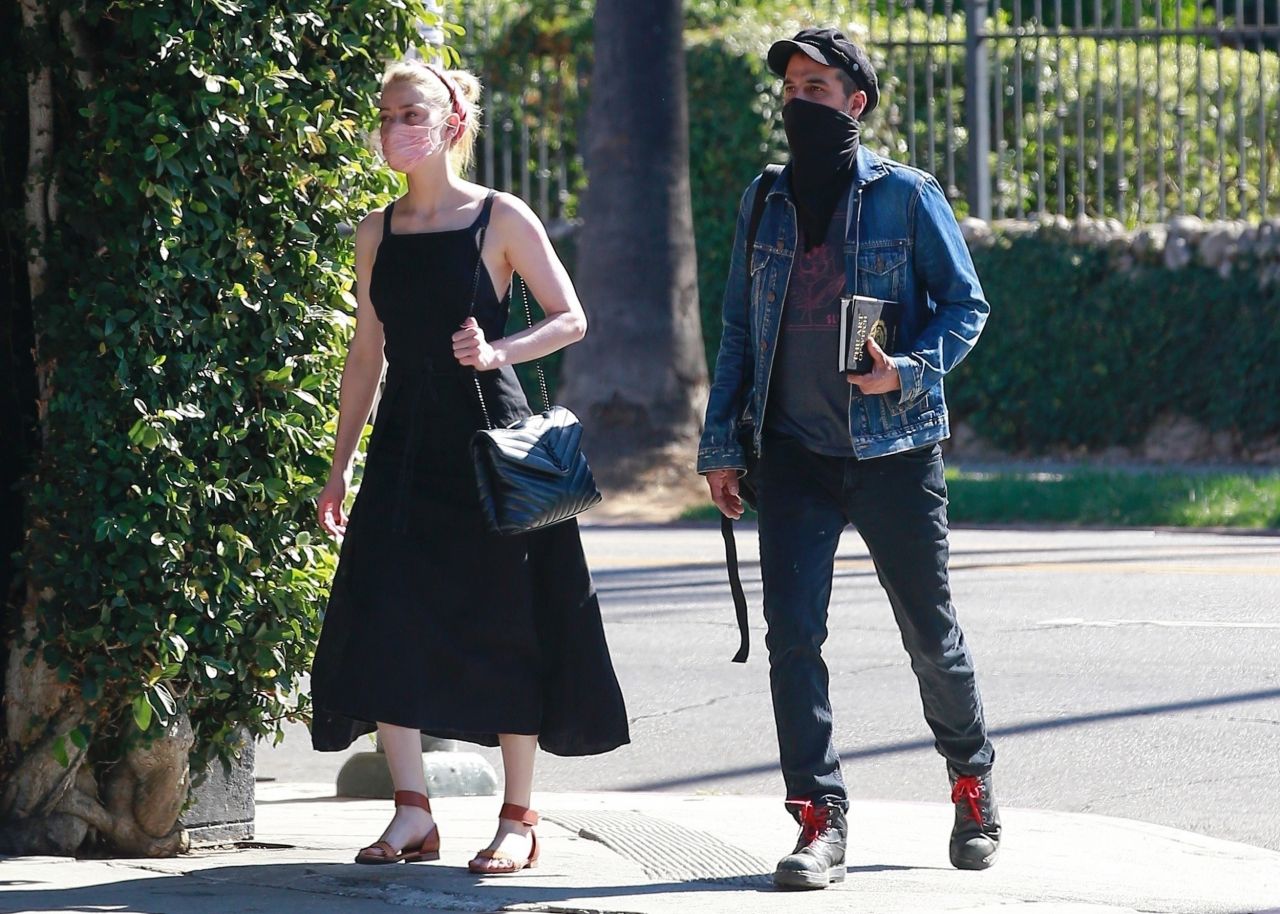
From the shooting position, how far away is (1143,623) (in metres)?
8.91

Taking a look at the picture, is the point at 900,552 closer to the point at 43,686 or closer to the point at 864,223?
the point at 864,223

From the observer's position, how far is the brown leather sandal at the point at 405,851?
16.0 ft

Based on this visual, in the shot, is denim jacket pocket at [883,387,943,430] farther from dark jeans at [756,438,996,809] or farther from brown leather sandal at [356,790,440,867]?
brown leather sandal at [356,790,440,867]

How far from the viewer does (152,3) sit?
189 inches

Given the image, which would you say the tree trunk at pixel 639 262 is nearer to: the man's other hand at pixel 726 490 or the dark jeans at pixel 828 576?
the man's other hand at pixel 726 490

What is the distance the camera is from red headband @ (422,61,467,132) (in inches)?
192

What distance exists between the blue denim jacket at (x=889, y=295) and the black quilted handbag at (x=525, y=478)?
38 centimetres

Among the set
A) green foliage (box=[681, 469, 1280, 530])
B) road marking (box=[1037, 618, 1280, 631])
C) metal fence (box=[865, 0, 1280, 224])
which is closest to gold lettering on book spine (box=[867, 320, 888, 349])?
road marking (box=[1037, 618, 1280, 631])

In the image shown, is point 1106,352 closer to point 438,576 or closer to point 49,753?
point 438,576

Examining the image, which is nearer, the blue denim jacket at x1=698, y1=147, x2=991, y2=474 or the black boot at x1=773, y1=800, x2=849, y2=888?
the black boot at x1=773, y1=800, x2=849, y2=888

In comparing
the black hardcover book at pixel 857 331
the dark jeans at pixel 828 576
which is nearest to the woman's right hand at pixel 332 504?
the dark jeans at pixel 828 576

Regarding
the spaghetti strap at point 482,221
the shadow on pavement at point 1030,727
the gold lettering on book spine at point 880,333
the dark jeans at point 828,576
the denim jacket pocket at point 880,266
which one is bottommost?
the shadow on pavement at point 1030,727

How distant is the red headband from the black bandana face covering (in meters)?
0.75

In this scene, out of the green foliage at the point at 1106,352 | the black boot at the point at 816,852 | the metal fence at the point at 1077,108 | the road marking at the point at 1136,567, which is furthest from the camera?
the metal fence at the point at 1077,108
